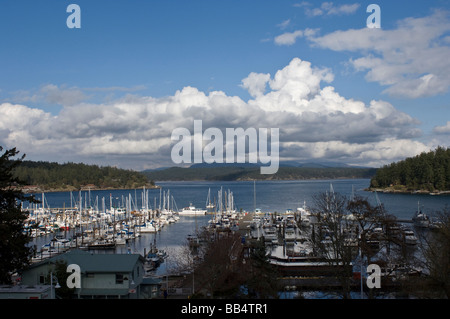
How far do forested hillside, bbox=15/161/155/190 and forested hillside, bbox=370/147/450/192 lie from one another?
102m

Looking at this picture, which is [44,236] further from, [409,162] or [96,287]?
[409,162]

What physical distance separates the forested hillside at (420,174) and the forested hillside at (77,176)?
10150 centimetres

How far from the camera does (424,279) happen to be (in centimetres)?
1412

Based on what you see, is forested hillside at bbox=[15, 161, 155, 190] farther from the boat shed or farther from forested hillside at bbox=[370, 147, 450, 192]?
the boat shed

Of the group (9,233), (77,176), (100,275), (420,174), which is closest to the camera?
(9,233)

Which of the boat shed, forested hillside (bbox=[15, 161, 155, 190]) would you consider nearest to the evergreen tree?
the boat shed

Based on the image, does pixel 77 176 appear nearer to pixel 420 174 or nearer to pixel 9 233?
pixel 420 174

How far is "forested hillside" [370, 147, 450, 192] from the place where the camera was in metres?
109

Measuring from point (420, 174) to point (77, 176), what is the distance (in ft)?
433

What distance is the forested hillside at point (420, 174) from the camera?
10906cm

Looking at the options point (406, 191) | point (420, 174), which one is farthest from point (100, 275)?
point (420, 174)

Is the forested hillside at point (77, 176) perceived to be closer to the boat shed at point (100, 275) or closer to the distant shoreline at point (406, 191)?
the distant shoreline at point (406, 191)

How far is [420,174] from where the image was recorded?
4510 inches
